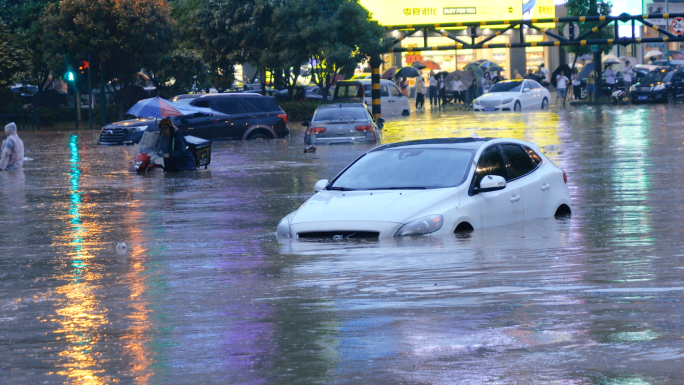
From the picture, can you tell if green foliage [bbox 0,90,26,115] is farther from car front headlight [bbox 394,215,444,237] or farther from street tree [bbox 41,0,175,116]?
car front headlight [bbox 394,215,444,237]

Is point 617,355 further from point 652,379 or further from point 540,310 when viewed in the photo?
point 540,310

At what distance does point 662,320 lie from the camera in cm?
650

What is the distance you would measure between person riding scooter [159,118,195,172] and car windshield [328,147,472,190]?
967 cm

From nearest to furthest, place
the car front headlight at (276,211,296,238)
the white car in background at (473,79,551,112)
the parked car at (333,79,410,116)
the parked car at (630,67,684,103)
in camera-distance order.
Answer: the car front headlight at (276,211,296,238)
the parked car at (333,79,410,116)
the white car in background at (473,79,551,112)
the parked car at (630,67,684,103)

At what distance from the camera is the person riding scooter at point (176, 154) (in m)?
20.7

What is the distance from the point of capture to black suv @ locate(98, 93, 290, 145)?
95.8ft

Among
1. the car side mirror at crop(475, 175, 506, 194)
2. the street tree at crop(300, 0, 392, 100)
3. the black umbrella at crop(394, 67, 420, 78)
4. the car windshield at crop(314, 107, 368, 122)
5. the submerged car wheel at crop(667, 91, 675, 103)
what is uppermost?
the street tree at crop(300, 0, 392, 100)

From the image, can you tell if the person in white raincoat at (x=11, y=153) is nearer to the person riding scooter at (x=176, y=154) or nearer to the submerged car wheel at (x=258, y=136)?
the person riding scooter at (x=176, y=154)

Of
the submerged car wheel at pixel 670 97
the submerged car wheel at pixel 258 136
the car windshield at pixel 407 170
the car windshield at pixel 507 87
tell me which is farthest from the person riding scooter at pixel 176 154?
the submerged car wheel at pixel 670 97

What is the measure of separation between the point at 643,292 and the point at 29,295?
14.6ft

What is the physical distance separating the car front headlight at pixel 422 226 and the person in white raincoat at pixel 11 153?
13907 millimetres

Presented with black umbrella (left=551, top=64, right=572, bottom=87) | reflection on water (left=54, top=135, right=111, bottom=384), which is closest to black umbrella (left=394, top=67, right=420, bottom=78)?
black umbrella (left=551, top=64, right=572, bottom=87)

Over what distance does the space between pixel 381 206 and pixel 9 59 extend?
33408 mm

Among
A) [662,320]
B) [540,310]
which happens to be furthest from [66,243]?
[662,320]
